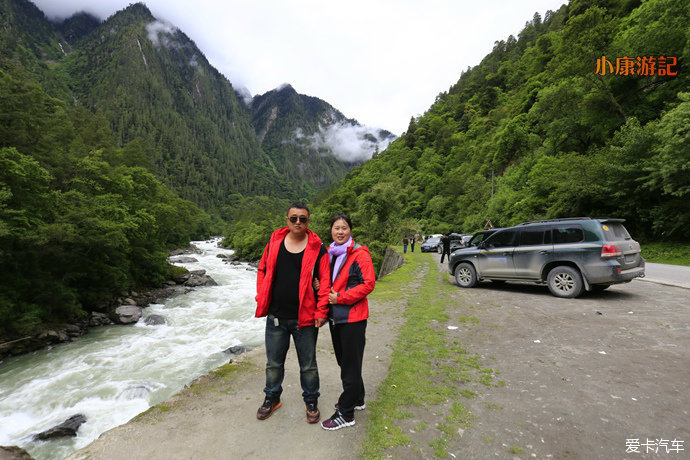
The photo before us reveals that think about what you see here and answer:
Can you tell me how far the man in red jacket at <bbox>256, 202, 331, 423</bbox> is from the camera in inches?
118

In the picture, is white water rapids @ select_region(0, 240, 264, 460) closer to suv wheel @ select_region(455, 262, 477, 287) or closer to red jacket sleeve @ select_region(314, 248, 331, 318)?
red jacket sleeve @ select_region(314, 248, 331, 318)

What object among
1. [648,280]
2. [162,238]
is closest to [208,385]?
[648,280]

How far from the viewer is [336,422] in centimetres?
291

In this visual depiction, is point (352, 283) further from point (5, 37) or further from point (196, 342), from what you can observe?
point (5, 37)

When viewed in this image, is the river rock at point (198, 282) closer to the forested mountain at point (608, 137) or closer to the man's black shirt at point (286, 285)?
the forested mountain at point (608, 137)

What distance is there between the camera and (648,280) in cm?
975

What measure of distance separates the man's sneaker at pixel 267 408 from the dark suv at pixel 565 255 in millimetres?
7977

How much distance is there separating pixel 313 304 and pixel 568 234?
25.7ft

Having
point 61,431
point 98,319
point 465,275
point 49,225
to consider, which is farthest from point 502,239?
point 98,319

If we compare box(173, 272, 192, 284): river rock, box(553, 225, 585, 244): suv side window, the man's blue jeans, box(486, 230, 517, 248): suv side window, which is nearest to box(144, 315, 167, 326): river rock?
box(173, 272, 192, 284): river rock

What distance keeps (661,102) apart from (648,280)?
18.1 m

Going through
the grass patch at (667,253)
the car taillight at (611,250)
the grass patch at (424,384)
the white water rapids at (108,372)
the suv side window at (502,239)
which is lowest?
the white water rapids at (108,372)

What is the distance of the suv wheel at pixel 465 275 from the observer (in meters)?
10.1

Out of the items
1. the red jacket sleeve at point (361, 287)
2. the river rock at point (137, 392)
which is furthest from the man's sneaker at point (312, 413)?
the river rock at point (137, 392)
